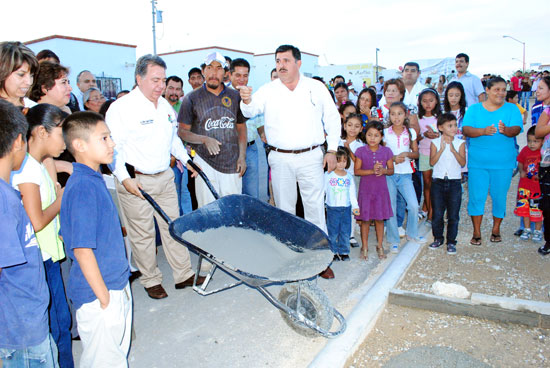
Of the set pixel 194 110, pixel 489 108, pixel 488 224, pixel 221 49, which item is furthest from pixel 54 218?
pixel 221 49

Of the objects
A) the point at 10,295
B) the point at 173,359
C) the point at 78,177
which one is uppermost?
the point at 78,177

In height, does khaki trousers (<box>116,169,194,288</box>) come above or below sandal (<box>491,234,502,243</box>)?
above

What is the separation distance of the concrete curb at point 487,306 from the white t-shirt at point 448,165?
5.84 feet

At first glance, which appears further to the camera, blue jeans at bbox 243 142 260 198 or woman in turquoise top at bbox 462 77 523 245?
blue jeans at bbox 243 142 260 198

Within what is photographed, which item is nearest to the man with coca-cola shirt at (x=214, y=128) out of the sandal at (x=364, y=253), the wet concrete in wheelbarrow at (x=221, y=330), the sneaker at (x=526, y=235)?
the wet concrete in wheelbarrow at (x=221, y=330)

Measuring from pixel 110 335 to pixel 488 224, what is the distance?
5.36 meters

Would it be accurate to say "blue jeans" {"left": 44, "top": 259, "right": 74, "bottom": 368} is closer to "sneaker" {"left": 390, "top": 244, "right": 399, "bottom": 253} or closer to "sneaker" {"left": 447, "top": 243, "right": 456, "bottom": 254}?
"sneaker" {"left": 390, "top": 244, "right": 399, "bottom": 253}

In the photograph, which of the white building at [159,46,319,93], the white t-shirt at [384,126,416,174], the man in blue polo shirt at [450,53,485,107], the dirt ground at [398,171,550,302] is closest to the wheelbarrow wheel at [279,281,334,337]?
the dirt ground at [398,171,550,302]

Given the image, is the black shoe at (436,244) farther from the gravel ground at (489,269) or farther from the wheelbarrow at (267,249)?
the wheelbarrow at (267,249)

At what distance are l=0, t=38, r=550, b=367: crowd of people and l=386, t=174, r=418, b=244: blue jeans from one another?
2 cm

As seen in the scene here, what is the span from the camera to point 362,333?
304cm

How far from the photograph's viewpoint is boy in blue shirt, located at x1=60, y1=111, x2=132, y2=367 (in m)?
2.03

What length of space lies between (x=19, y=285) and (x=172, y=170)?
7.20 ft

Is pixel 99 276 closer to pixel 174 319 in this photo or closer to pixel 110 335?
pixel 110 335
